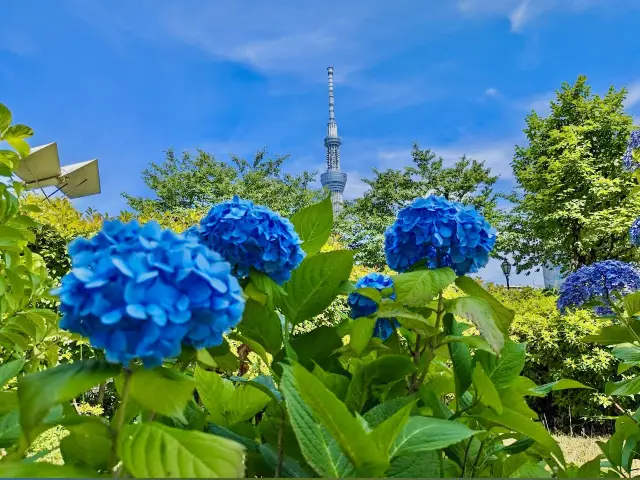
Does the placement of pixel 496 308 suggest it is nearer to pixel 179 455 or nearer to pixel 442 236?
pixel 442 236

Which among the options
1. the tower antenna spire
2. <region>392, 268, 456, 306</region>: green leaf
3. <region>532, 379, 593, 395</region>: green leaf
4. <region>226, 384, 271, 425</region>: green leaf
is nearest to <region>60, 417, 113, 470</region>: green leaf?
<region>226, 384, 271, 425</region>: green leaf

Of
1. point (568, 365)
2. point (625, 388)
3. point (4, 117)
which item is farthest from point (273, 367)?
point (568, 365)

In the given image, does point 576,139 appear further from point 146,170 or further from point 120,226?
point 146,170

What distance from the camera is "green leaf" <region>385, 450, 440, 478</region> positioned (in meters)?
0.79

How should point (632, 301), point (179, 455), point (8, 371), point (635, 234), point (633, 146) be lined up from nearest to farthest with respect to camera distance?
point (179, 455) < point (8, 371) < point (632, 301) < point (635, 234) < point (633, 146)

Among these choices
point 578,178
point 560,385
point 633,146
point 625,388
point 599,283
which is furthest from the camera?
point 578,178

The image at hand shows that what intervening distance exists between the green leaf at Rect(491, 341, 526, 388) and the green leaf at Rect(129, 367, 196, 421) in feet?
2.14

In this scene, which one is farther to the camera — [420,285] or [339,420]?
[420,285]

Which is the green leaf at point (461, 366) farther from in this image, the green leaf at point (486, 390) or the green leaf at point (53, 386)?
the green leaf at point (53, 386)

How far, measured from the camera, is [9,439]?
870 millimetres

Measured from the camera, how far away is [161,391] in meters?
0.60

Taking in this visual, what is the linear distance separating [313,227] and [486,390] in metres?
0.56

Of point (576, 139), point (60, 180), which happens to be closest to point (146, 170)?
point (60, 180)

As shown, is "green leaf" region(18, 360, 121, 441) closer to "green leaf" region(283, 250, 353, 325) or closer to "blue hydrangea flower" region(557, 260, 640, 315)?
"green leaf" region(283, 250, 353, 325)
